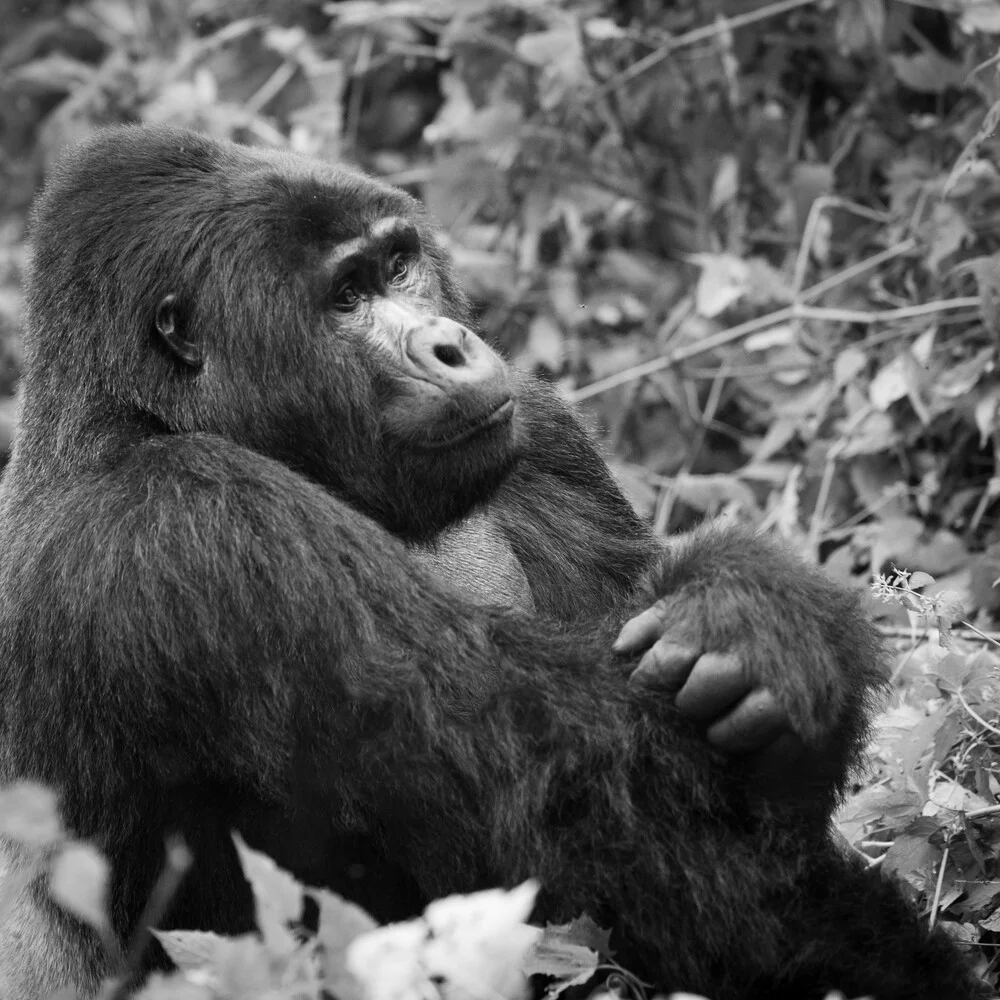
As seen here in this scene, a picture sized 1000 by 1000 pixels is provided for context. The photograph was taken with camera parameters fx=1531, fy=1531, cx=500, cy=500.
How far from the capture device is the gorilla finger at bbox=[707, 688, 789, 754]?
2.62 metres

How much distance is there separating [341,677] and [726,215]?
13.0ft

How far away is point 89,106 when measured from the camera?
8.03m

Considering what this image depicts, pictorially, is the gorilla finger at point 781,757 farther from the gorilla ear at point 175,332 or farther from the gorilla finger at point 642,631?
the gorilla ear at point 175,332

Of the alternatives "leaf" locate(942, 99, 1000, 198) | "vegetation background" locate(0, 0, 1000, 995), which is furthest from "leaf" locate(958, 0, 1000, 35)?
"leaf" locate(942, 99, 1000, 198)

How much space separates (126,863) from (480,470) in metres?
1.08

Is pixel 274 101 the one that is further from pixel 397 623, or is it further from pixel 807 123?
pixel 397 623

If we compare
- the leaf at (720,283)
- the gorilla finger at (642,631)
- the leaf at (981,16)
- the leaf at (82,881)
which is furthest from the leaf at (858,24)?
the leaf at (82,881)

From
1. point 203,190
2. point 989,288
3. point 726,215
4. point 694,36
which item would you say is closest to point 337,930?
point 203,190

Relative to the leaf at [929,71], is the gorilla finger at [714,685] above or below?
below

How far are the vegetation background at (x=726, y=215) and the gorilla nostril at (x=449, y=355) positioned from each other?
1100mm

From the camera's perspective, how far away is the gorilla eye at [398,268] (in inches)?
136

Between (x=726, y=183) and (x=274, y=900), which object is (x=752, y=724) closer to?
(x=274, y=900)

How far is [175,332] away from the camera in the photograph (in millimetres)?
3215

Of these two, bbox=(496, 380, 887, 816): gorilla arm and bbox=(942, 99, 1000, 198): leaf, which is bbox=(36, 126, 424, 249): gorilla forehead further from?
bbox=(942, 99, 1000, 198): leaf
